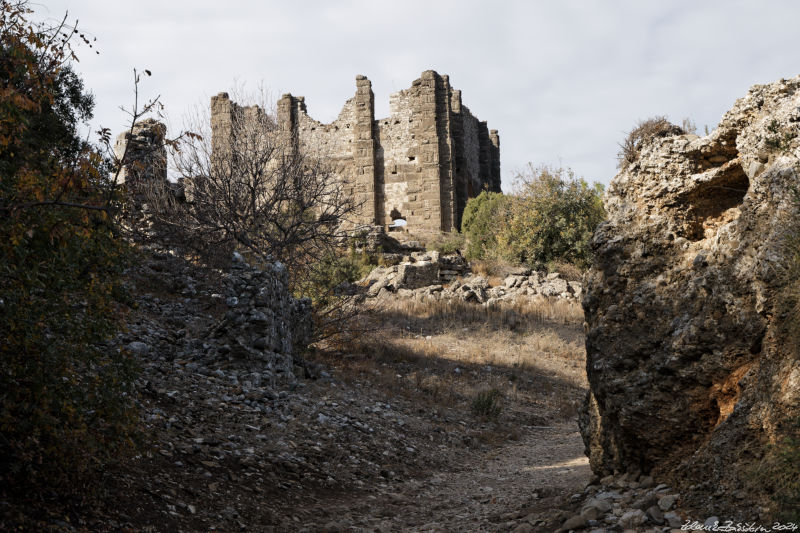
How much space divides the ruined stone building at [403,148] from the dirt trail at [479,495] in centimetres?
2441

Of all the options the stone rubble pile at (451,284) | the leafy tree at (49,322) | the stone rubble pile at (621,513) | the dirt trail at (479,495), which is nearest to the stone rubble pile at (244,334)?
the dirt trail at (479,495)

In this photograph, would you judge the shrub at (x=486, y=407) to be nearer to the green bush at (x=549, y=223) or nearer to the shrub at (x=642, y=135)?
the shrub at (x=642, y=135)

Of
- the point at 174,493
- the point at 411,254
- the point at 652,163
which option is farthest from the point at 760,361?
the point at 411,254

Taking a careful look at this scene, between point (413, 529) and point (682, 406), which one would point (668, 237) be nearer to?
point (682, 406)

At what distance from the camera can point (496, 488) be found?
21.0ft

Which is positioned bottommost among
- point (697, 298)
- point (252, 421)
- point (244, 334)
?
point (252, 421)

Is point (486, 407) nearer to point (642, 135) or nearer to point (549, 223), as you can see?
point (642, 135)

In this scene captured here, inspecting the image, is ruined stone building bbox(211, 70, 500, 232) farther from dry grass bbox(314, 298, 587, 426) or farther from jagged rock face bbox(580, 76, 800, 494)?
jagged rock face bbox(580, 76, 800, 494)

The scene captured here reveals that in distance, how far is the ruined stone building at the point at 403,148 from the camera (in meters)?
32.4

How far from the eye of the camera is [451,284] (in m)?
21.2

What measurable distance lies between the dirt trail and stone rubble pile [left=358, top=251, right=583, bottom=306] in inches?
446

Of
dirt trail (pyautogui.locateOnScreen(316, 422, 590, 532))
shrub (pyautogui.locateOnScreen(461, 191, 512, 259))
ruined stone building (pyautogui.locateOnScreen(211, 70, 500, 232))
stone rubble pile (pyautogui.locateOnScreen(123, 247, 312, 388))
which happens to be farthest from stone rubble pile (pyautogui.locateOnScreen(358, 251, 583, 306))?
dirt trail (pyautogui.locateOnScreen(316, 422, 590, 532))

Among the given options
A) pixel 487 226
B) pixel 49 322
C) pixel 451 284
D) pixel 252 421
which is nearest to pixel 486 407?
pixel 252 421

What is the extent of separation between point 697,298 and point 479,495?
10.4ft
